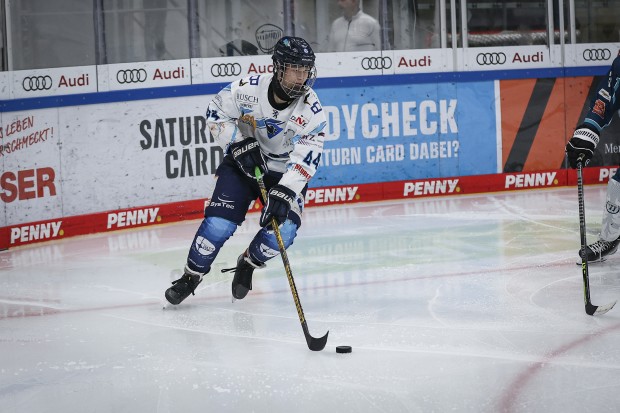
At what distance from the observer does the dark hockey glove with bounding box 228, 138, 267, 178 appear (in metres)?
5.11

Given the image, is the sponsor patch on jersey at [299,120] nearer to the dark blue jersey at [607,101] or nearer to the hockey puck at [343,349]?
the hockey puck at [343,349]

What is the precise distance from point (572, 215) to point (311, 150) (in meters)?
3.99

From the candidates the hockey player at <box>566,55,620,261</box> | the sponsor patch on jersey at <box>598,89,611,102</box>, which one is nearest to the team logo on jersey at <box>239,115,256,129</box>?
the hockey player at <box>566,55,620,261</box>

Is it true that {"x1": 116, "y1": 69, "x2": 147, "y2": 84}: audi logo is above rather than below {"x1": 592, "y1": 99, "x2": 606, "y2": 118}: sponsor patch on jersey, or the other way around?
above

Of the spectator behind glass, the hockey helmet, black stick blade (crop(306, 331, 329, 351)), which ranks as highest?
the spectator behind glass

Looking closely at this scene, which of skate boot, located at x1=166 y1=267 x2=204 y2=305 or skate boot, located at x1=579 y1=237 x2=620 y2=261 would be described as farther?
skate boot, located at x1=579 y1=237 x2=620 y2=261

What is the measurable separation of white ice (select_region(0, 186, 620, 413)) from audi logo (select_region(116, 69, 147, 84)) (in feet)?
4.44

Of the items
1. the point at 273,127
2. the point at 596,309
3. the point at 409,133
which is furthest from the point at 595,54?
the point at 273,127

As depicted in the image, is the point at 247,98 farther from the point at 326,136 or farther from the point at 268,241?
the point at 326,136

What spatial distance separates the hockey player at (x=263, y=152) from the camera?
487cm

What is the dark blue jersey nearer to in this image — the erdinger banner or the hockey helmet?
the hockey helmet

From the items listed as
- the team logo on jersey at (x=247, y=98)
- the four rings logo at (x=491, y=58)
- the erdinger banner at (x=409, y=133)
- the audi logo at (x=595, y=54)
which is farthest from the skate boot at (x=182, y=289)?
the audi logo at (x=595, y=54)

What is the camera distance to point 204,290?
19.3 ft

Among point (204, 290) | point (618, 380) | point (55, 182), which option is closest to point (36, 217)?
point (55, 182)
